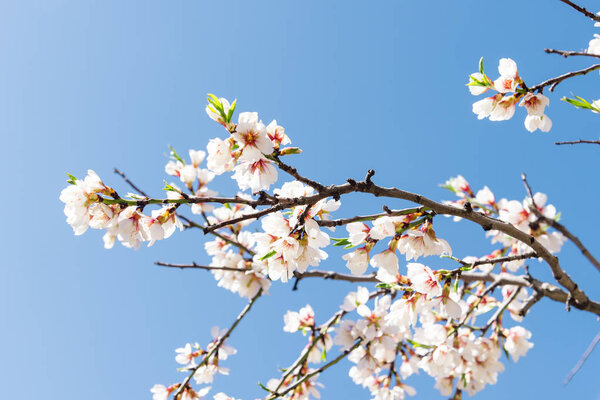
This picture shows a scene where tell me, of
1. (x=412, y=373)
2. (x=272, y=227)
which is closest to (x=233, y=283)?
(x=412, y=373)

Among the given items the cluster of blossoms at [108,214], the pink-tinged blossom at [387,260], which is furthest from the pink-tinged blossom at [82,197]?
the pink-tinged blossom at [387,260]

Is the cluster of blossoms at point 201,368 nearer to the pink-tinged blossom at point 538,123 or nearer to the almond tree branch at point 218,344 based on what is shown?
the almond tree branch at point 218,344

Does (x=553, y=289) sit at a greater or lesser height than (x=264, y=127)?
lesser

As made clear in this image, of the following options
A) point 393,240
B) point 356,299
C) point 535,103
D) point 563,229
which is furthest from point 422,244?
point 563,229

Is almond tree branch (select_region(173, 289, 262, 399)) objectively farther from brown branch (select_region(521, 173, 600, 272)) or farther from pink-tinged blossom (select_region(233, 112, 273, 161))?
brown branch (select_region(521, 173, 600, 272))

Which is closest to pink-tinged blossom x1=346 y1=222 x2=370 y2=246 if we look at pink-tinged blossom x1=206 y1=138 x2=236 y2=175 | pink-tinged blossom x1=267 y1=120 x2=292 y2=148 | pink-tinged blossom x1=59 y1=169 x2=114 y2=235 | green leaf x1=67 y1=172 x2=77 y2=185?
pink-tinged blossom x1=267 y1=120 x2=292 y2=148

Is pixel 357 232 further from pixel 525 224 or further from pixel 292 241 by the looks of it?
pixel 525 224

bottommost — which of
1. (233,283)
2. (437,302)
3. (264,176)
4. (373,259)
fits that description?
(437,302)

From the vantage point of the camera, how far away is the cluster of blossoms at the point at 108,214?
5.19 feet

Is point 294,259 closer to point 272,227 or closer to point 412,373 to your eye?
point 272,227

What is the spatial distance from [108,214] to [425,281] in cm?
128

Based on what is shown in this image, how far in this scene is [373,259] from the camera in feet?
5.74

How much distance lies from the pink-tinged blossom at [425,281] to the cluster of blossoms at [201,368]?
1.64 m

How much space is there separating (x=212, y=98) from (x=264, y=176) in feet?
1.17
